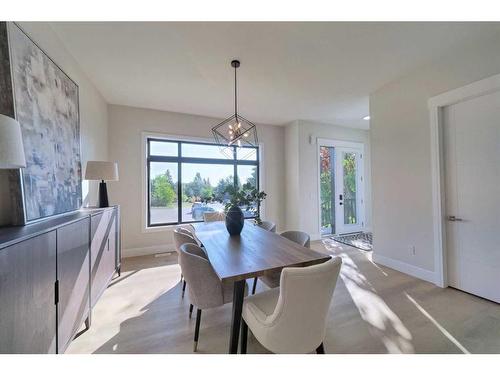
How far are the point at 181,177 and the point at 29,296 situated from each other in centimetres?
334

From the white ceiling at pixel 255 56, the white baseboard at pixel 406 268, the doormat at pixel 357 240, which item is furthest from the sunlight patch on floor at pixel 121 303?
the doormat at pixel 357 240

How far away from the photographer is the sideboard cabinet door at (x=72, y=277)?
1443mm

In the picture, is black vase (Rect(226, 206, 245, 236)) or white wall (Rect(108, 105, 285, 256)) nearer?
black vase (Rect(226, 206, 245, 236))

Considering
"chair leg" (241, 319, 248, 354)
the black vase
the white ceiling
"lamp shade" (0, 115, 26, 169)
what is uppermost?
the white ceiling

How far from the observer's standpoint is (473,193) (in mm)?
2314

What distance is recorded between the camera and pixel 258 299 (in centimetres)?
150

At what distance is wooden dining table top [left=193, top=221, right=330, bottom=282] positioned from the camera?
4.43ft

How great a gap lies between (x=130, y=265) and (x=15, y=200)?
236 centimetres

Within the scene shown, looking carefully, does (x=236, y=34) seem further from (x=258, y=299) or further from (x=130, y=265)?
(x=130, y=265)

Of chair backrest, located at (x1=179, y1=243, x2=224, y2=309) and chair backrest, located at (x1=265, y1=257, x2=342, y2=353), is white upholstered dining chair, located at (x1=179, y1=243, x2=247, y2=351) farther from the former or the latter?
chair backrest, located at (x1=265, y1=257, x2=342, y2=353)

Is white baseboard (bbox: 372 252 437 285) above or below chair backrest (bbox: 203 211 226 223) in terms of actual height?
below

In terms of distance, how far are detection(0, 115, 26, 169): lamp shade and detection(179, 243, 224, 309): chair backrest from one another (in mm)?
1052

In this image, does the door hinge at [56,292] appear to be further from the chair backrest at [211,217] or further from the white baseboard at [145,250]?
the white baseboard at [145,250]

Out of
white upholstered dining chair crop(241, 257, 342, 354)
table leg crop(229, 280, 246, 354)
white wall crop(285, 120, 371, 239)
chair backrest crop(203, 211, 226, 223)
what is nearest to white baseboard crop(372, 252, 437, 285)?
white wall crop(285, 120, 371, 239)
